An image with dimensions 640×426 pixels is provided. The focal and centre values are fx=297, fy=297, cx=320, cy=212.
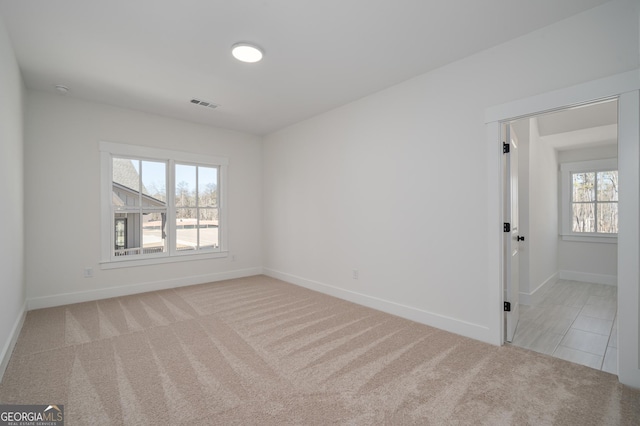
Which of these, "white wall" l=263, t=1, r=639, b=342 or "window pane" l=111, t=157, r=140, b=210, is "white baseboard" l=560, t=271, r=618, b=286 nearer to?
"white wall" l=263, t=1, r=639, b=342

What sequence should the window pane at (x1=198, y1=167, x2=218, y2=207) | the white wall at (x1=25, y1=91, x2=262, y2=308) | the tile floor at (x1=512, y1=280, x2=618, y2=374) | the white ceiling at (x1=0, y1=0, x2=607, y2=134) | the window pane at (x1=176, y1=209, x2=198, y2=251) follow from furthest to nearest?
the window pane at (x1=198, y1=167, x2=218, y2=207) < the window pane at (x1=176, y1=209, x2=198, y2=251) < the white wall at (x1=25, y1=91, x2=262, y2=308) < the tile floor at (x1=512, y1=280, x2=618, y2=374) < the white ceiling at (x1=0, y1=0, x2=607, y2=134)

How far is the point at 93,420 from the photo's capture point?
174 cm

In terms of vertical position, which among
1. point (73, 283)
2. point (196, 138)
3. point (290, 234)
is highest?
point (196, 138)

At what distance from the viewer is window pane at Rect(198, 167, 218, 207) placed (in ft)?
17.4

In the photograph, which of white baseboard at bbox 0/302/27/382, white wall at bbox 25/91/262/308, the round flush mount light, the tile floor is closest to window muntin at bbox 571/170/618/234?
the tile floor

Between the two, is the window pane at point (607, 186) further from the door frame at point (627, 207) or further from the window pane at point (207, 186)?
the window pane at point (207, 186)

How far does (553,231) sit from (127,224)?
7.12 m

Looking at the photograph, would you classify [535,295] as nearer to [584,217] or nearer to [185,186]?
[584,217]

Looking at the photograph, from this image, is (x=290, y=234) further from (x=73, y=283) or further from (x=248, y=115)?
(x=73, y=283)

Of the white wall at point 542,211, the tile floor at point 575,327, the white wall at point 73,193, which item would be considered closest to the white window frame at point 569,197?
the white wall at point 542,211

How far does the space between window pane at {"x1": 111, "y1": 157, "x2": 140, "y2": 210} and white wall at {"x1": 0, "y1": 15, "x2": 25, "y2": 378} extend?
1085mm

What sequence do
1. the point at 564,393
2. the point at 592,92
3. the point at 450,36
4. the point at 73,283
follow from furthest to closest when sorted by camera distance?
the point at 73,283 < the point at 450,36 < the point at 592,92 < the point at 564,393

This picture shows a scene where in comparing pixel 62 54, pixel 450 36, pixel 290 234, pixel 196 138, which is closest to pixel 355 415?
pixel 450 36

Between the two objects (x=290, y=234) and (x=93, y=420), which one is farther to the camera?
(x=290, y=234)
